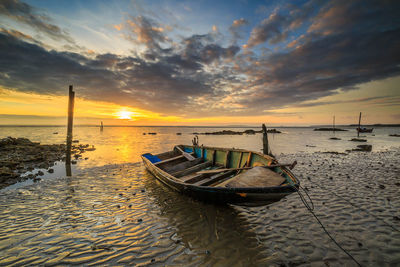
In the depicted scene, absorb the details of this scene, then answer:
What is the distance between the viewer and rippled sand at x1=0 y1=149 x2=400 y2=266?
4.41 m

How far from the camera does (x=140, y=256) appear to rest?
445 cm

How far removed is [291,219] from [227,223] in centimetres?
249

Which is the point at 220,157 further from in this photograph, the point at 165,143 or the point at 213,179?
the point at 165,143

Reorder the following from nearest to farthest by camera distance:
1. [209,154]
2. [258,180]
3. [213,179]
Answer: [258,180]
[213,179]
[209,154]

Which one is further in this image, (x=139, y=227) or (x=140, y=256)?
(x=139, y=227)

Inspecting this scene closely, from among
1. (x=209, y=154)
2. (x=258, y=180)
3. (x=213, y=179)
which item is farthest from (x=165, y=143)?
(x=258, y=180)

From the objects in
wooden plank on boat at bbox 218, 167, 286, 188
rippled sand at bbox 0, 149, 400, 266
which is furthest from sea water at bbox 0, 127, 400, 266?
wooden plank on boat at bbox 218, 167, 286, 188

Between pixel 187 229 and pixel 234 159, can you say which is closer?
pixel 187 229

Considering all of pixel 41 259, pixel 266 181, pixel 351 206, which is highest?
pixel 266 181

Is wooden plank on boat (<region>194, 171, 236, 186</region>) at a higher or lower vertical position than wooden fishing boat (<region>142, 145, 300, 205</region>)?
lower

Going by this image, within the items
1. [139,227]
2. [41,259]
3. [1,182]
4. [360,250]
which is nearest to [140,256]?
[139,227]

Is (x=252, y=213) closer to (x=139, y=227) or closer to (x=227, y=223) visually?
(x=227, y=223)

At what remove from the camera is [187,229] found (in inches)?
226

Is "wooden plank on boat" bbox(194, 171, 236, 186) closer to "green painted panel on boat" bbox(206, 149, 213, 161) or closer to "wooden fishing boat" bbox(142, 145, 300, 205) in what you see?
"wooden fishing boat" bbox(142, 145, 300, 205)
